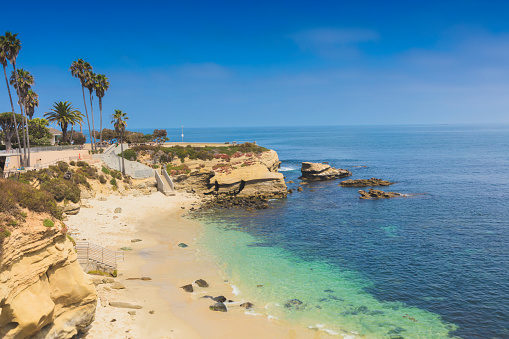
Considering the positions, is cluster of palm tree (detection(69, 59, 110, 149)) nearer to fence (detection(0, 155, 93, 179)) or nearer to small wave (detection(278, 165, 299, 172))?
fence (detection(0, 155, 93, 179))

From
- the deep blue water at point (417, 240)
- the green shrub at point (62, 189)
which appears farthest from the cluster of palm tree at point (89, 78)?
the deep blue water at point (417, 240)

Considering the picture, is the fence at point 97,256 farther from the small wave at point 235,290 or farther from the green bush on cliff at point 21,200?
the green bush on cliff at point 21,200

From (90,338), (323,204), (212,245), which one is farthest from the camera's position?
(323,204)

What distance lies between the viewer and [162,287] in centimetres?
2425

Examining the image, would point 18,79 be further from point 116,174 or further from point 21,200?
point 21,200

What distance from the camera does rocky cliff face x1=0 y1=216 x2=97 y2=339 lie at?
12664mm

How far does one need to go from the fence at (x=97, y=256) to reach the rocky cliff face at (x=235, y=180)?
30.4 m

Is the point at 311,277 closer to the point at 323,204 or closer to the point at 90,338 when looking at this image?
the point at 90,338

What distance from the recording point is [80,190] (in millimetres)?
46250

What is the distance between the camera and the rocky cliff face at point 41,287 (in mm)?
12664

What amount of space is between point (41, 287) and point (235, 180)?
4543 centimetres

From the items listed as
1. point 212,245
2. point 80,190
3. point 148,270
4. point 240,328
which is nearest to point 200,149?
point 80,190

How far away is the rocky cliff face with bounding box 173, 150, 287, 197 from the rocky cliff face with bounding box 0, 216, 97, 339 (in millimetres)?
42797

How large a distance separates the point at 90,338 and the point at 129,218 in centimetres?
2681
